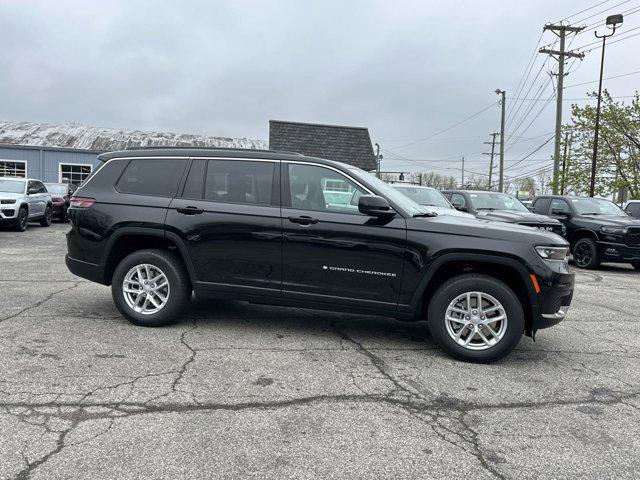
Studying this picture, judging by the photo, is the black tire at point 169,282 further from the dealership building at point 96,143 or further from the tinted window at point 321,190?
Answer: the dealership building at point 96,143

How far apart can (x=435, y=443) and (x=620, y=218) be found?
466 inches

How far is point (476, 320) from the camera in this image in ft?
15.4

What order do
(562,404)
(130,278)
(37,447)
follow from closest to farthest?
1. (37,447)
2. (562,404)
3. (130,278)

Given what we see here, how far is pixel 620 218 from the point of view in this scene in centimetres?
1284

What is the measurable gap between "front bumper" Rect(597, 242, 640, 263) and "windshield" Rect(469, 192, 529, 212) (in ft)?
7.05

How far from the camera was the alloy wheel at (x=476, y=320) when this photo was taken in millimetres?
4680

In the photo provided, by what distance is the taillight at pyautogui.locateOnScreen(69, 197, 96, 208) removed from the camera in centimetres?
563

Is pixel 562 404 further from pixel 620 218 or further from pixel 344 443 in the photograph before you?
pixel 620 218

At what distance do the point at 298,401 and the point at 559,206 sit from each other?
40.5 feet

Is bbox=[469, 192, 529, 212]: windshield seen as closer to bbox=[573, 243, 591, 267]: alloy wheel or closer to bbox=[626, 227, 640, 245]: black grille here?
bbox=[573, 243, 591, 267]: alloy wheel

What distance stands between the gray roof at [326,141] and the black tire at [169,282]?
21.3 m

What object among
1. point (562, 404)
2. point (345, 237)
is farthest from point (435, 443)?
point (345, 237)

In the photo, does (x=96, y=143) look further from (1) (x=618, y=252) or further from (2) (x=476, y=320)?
(2) (x=476, y=320)

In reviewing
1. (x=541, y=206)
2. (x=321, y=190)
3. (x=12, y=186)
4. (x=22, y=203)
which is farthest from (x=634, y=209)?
(x=12, y=186)
